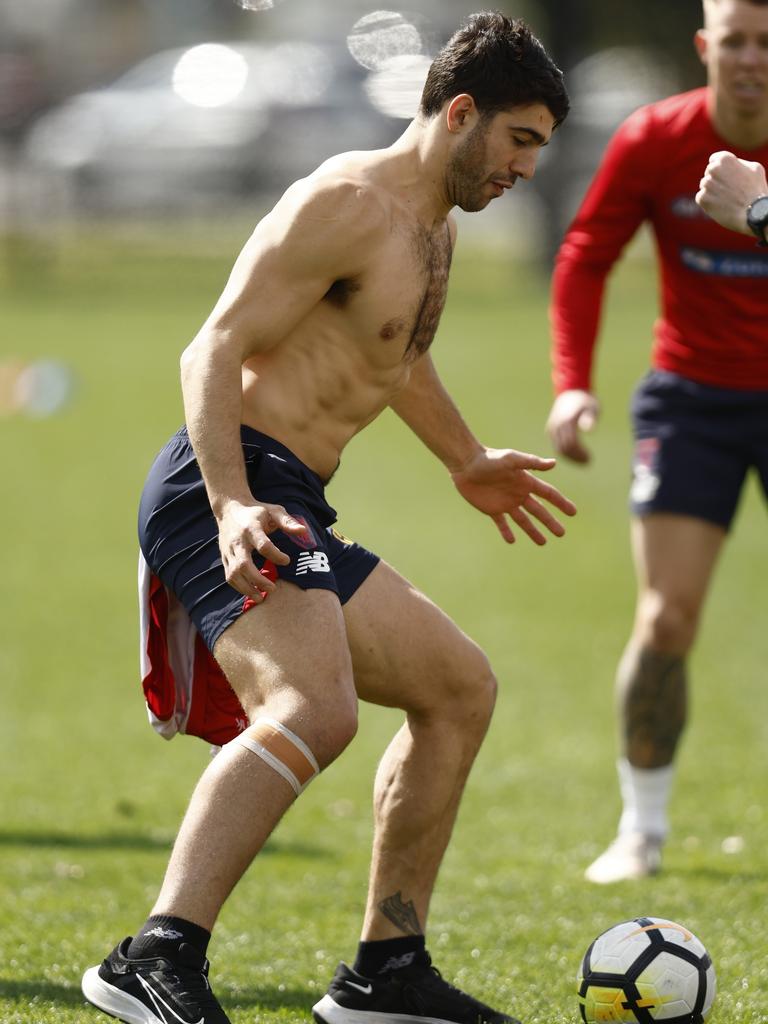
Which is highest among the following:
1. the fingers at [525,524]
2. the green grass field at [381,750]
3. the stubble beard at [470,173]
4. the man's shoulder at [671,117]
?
the stubble beard at [470,173]

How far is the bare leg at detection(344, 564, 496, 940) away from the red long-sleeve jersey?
1.95 metres

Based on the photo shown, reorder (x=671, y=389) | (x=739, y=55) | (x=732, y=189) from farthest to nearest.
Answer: (x=671, y=389), (x=739, y=55), (x=732, y=189)

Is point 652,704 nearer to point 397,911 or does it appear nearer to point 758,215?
point 397,911

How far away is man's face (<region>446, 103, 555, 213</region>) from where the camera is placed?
13.6 ft

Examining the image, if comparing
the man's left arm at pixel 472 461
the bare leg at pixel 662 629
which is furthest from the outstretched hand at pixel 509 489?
the bare leg at pixel 662 629

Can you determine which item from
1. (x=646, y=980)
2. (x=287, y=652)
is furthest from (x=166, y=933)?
(x=646, y=980)

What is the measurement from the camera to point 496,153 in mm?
4160

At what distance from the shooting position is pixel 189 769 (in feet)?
25.1

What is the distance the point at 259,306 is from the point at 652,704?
8.87 feet

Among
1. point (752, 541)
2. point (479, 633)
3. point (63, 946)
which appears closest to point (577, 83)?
point (752, 541)

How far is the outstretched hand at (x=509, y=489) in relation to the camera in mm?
4742

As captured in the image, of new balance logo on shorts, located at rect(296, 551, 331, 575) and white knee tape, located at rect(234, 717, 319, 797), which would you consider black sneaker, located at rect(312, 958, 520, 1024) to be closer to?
white knee tape, located at rect(234, 717, 319, 797)

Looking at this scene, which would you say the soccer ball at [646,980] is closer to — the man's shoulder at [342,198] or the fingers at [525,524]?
the fingers at [525,524]

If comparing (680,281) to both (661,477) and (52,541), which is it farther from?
(52,541)
